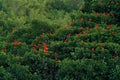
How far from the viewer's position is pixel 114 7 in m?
14.0

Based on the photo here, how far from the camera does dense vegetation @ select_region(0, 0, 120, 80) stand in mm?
11117

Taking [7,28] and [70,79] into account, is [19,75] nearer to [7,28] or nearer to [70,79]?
[70,79]

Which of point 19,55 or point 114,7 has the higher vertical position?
point 114,7

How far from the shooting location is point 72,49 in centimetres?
1220

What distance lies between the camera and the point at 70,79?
11117 millimetres

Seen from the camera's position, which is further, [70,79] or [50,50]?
[50,50]

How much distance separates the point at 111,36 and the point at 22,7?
29.4 m

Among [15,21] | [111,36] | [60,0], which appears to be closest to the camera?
[111,36]

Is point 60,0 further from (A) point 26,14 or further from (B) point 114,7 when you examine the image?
(B) point 114,7

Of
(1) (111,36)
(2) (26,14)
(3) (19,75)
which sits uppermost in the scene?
(1) (111,36)

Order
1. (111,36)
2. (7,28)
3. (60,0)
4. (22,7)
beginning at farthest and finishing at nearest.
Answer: (60,0) < (22,7) < (7,28) < (111,36)

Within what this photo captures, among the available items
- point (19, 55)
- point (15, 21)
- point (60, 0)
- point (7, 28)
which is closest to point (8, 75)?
point (19, 55)

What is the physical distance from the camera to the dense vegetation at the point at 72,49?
11.1 metres

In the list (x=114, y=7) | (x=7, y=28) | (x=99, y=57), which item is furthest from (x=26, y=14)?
(x=99, y=57)
